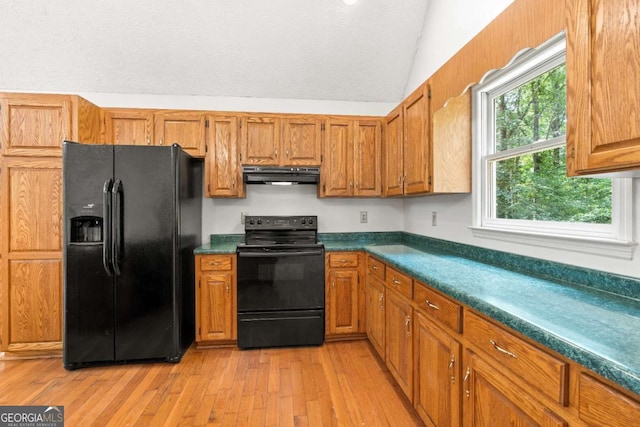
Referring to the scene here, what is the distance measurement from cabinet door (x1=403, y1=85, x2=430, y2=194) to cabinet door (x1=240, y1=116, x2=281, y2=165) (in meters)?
1.31

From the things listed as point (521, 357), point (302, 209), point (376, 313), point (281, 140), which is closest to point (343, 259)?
point (376, 313)

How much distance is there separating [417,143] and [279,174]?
1364 mm

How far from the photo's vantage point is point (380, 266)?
272 cm

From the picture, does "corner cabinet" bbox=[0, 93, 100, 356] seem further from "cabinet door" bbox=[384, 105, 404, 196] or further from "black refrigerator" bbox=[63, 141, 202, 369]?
"cabinet door" bbox=[384, 105, 404, 196]

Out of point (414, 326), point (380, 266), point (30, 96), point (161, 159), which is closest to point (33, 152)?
point (30, 96)

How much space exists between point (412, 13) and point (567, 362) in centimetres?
317

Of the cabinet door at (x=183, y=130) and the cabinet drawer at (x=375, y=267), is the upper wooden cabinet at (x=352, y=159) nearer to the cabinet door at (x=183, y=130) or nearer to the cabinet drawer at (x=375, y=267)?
the cabinet drawer at (x=375, y=267)

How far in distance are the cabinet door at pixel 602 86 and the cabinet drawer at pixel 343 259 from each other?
2.22 meters

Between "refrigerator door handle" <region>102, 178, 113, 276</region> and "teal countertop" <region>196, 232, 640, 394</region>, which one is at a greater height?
"refrigerator door handle" <region>102, 178, 113, 276</region>

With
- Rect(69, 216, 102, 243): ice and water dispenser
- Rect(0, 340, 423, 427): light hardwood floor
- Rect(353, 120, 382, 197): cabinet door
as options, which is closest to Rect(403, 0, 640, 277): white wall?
Rect(353, 120, 382, 197): cabinet door

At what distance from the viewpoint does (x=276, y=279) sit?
306 cm

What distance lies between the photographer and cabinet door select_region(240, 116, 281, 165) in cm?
336

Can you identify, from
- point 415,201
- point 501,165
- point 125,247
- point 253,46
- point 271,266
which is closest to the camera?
point 501,165

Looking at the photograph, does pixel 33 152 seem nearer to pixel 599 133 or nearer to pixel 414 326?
pixel 414 326
